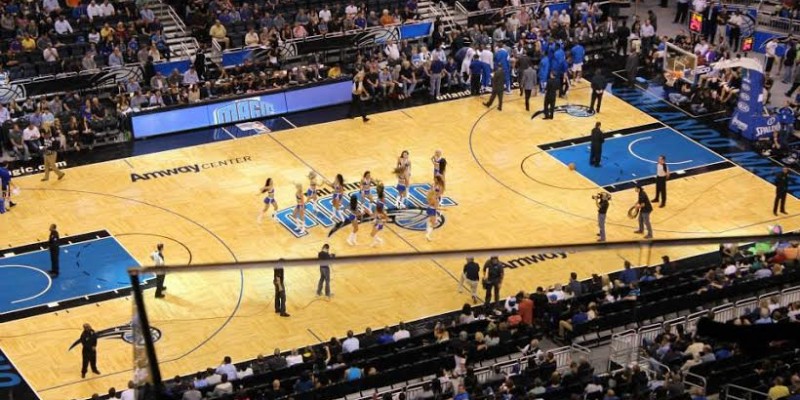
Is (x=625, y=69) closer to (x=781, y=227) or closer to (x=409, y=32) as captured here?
(x=409, y=32)

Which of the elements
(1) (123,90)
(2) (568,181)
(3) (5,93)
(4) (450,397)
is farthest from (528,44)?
(4) (450,397)

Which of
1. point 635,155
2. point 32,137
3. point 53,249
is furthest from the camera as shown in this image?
point 635,155

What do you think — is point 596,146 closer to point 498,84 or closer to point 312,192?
point 498,84

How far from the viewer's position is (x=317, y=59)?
4356cm

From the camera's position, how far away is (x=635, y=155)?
36.2 meters

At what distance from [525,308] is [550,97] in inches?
616

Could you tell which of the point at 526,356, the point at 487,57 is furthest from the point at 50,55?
the point at 526,356

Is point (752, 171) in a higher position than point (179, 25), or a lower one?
lower

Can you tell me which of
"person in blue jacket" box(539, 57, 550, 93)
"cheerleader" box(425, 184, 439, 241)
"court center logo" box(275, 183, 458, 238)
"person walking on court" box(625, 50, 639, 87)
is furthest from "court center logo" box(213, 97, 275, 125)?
Answer: "person walking on court" box(625, 50, 639, 87)

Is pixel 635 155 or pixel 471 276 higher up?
pixel 471 276

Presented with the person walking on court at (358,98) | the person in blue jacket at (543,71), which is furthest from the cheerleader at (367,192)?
the person in blue jacket at (543,71)

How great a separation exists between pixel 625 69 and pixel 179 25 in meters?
16.8

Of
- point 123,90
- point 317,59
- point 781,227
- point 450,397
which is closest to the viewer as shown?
point 450,397

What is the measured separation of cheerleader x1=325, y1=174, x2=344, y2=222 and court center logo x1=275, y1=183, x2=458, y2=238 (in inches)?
5.4
